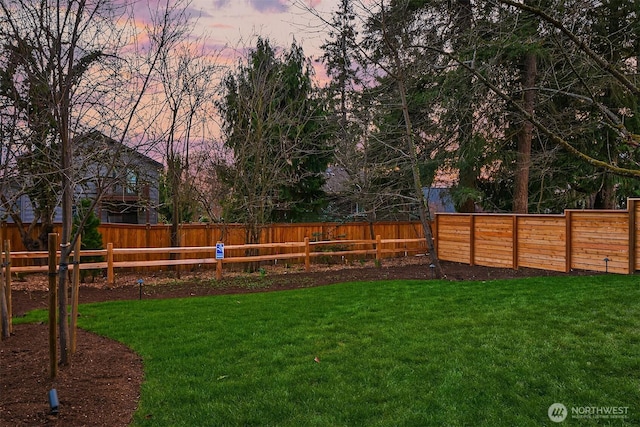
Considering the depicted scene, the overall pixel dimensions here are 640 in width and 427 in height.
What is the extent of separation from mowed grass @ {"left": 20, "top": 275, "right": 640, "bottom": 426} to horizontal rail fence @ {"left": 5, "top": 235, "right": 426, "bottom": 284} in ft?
7.07

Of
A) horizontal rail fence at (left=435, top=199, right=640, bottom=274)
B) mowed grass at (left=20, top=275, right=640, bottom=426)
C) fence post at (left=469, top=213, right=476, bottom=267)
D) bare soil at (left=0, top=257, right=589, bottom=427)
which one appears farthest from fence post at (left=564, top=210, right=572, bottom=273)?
bare soil at (left=0, top=257, right=589, bottom=427)

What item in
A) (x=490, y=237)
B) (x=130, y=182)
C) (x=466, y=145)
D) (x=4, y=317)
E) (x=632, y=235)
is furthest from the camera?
(x=466, y=145)

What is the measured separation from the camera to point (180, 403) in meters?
3.72

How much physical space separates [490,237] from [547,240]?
1707 millimetres

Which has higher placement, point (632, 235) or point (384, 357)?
point (632, 235)

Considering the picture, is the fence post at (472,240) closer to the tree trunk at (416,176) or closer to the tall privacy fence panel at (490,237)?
the tall privacy fence panel at (490,237)

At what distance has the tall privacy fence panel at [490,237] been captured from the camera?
10.1m

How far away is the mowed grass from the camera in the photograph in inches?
139

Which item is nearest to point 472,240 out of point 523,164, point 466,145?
point 523,164

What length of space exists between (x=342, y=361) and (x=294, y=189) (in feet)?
41.2

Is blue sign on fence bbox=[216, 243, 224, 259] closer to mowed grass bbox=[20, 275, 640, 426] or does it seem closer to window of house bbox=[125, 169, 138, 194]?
window of house bbox=[125, 169, 138, 194]

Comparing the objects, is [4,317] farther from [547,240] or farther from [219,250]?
[547,240]

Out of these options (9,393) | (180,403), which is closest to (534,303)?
(180,403)

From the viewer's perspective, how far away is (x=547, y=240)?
1159 centimetres
